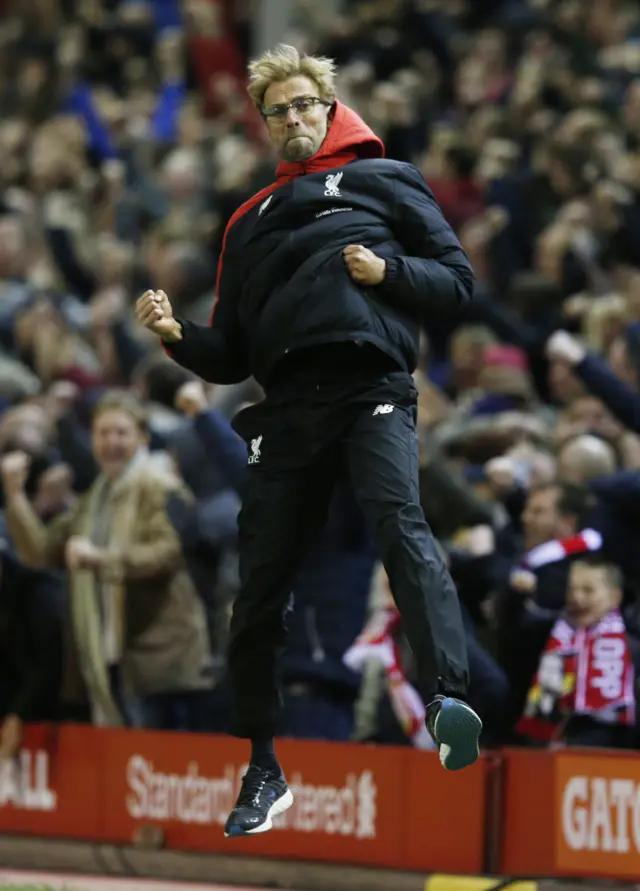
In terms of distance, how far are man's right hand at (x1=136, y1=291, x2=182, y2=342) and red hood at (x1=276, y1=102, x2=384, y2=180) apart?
0.55 m

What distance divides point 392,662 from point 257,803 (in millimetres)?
1874

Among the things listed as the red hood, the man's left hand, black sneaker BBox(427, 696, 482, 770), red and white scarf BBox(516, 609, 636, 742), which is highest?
the red hood

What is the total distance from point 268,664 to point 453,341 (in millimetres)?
4756

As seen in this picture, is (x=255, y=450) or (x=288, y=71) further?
(x=255, y=450)

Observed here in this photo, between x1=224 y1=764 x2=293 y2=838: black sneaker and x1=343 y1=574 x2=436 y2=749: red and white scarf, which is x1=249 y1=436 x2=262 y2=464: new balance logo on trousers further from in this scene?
x1=343 y1=574 x2=436 y2=749: red and white scarf

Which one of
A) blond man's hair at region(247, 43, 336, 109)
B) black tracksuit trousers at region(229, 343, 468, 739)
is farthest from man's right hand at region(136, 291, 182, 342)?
blond man's hair at region(247, 43, 336, 109)

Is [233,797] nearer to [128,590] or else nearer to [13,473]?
[128,590]

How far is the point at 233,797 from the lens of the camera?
7.93m

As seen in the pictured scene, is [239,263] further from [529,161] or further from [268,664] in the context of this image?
[529,161]

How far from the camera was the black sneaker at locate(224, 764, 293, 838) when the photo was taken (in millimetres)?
5984

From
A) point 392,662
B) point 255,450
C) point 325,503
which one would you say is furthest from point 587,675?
point 255,450

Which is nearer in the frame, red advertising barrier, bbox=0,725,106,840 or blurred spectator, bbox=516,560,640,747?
blurred spectator, bbox=516,560,640,747

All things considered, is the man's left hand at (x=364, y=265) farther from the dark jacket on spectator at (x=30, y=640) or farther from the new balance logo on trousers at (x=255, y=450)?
the dark jacket on spectator at (x=30, y=640)

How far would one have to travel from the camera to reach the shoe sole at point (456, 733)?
545 centimetres
